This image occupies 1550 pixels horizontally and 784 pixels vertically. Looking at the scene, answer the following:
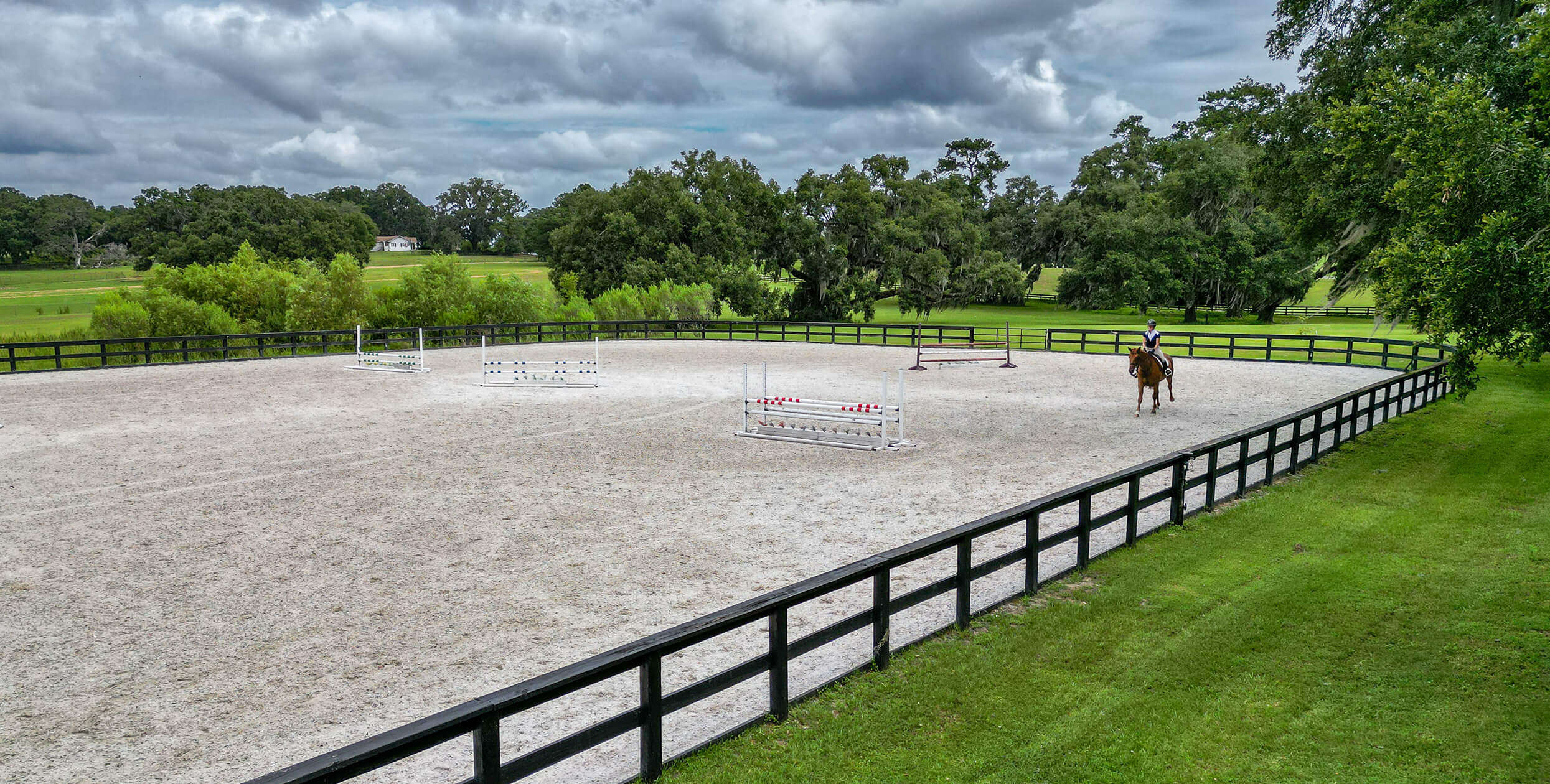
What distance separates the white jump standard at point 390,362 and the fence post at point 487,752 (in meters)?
23.7

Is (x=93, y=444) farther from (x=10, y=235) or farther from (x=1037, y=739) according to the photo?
(x=10, y=235)

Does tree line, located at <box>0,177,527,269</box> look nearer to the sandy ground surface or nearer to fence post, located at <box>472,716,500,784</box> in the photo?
the sandy ground surface

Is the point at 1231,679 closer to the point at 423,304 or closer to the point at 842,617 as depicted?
the point at 842,617

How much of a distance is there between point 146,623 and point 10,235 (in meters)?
139

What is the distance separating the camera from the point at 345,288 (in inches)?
1646

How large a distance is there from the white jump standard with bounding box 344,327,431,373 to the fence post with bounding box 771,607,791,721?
22.9 m

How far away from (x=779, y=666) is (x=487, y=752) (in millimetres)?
1954

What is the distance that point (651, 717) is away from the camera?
475 centimetres

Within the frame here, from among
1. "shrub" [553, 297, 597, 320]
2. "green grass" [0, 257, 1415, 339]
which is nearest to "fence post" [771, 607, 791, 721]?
"green grass" [0, 257, 1415, 339]

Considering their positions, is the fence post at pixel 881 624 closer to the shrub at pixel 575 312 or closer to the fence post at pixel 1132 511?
the fence post at pixel 1132 511

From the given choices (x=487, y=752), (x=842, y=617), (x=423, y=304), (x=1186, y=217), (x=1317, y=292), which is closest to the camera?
(x=487, y=752)

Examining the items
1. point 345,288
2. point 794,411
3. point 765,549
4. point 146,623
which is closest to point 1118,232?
point 345,288

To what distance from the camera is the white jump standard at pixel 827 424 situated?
605 inches

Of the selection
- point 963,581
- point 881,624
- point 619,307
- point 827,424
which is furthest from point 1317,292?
point 881,624
